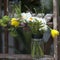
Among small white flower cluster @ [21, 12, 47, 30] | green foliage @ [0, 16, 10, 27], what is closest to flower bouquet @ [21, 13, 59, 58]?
small white flower cluster @ [21, 12, 47, 30]

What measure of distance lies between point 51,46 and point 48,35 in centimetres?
9

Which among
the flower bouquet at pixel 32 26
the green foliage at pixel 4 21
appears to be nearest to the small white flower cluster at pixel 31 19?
the flower bouquet at pixel 32 26

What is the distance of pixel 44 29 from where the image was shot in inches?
66.9

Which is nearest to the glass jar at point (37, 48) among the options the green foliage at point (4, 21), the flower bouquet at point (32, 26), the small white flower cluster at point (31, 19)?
the flower bouquet at point (32, 26)

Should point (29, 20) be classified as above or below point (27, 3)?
below

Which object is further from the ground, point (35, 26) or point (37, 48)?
point (35, 26)

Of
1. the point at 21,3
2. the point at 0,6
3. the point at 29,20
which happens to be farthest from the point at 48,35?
the point at 0,6

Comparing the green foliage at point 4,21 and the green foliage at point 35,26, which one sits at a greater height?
the green foliage at point 4,21

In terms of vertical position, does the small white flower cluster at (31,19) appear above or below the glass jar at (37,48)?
above

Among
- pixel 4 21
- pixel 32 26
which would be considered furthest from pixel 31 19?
pixel 4 21

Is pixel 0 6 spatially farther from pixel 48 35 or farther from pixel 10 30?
pixel 48 35

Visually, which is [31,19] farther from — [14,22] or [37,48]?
[37,48]

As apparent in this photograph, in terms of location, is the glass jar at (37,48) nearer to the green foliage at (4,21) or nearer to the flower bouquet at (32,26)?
the flower bouquet at (32,26)

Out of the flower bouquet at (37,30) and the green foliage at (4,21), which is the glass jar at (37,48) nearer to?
the flower bouquet at (37,30)
